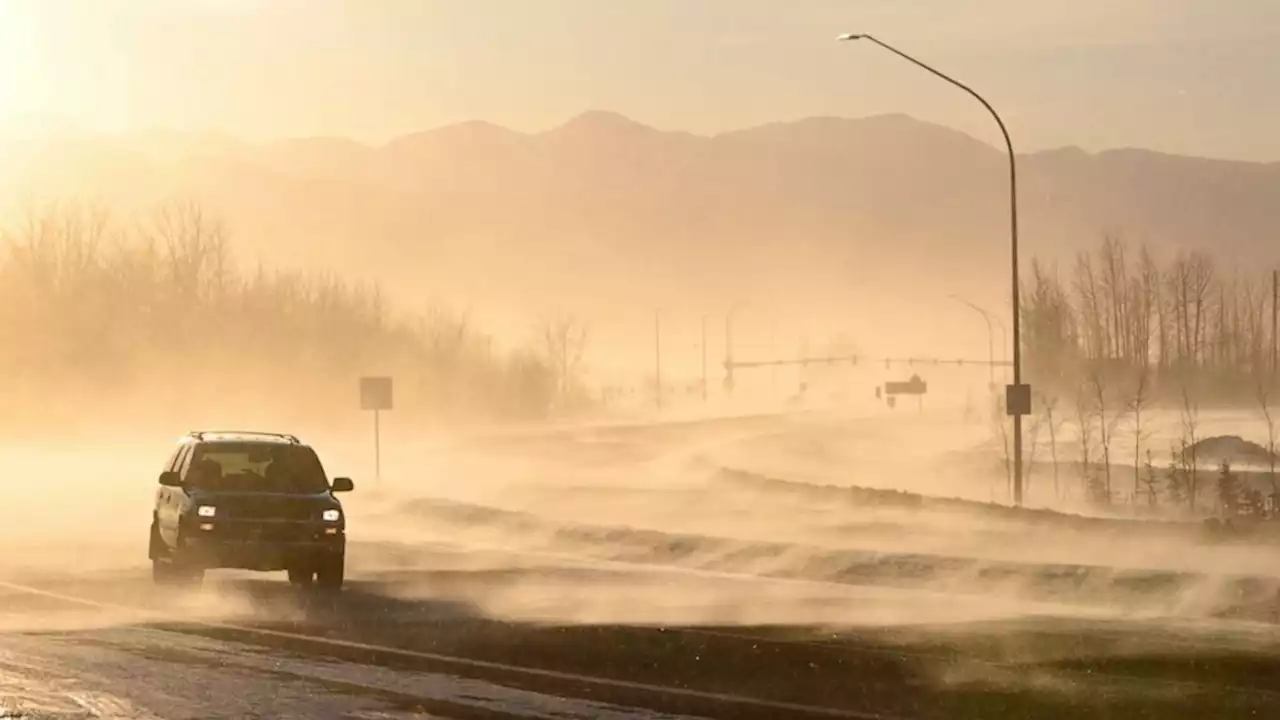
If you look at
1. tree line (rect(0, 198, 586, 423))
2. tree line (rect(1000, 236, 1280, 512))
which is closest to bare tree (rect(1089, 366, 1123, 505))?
tree line (rect(1000, 236, 1280, 512))

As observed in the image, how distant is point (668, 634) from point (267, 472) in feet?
26.0

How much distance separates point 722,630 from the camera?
21.0m

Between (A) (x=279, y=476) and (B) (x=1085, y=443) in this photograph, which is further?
(B) (x=1085, y=443)

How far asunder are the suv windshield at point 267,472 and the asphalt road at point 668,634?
127cm

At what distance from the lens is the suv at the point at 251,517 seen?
2564 centimetres

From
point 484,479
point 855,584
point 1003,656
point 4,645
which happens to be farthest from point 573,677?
point 484,479

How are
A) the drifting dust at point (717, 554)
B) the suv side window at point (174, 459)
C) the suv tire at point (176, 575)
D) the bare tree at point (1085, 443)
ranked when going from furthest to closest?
the bare tree at point (1085, 443) < the suv side window at point (174, 459) < the suv tire at point (176, 575) < the drifting dust at point (717, 554)

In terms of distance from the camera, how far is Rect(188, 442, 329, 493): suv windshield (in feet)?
86.8

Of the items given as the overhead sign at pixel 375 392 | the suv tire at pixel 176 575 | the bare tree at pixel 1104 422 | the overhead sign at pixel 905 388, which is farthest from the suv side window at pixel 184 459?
the overhead sign at pixel 905 388

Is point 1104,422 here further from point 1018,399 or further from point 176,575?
point 176,575

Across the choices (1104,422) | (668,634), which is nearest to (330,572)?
(668,634)

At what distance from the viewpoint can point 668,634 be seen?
20.5m

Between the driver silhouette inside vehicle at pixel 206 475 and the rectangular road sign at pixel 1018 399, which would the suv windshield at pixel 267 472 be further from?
the rectangular road sign at pixel 1018 399

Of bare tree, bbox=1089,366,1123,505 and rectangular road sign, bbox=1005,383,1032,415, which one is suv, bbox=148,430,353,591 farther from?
bare tree, bbox=1089,366,1123,505
